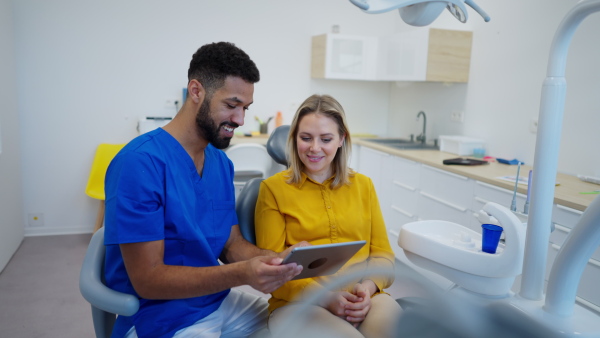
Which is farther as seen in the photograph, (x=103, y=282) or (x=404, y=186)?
(x=404, y=186)

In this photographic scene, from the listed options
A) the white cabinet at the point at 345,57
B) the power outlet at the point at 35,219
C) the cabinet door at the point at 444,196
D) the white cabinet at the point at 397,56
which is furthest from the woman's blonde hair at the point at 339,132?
the power outlet at the point at 35,219

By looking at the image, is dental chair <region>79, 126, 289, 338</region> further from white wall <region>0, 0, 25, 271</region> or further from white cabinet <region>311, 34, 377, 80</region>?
white cabinet <region>311, 34, 377, 80</region>

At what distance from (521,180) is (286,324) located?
6.43 ft

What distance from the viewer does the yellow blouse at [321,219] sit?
156 cm

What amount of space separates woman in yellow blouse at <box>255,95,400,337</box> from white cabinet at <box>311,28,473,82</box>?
2284 mm

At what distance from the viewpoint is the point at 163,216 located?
1288 millimetres

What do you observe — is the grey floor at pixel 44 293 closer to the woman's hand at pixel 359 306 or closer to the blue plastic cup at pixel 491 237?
the woman's hand at pixel 359 306

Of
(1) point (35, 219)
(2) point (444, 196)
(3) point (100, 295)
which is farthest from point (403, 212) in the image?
(1) point (35, 219)

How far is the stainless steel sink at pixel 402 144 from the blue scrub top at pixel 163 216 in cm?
274

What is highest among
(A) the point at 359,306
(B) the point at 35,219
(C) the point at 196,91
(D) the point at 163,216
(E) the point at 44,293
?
(C) the point at 196,91

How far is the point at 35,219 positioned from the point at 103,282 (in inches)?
124

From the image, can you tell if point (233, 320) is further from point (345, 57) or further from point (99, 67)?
point (345, 57)

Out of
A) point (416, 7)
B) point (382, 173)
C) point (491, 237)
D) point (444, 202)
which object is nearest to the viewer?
point (416, 7)

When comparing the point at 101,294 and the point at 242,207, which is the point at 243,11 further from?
the point at 101,294
